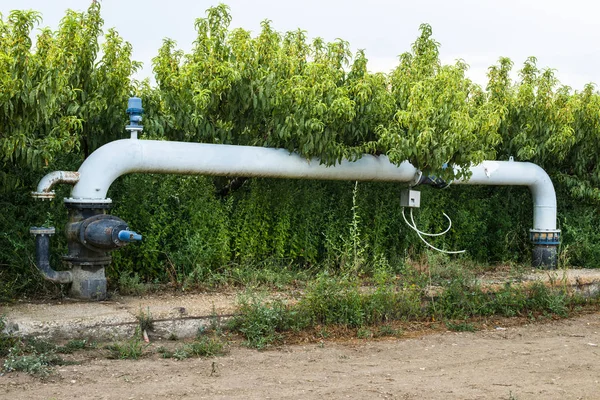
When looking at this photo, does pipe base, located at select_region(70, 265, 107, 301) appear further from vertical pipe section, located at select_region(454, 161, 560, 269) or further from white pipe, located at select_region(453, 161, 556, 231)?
vertical pipe section, located at select_region(454, 161, 560, 269)

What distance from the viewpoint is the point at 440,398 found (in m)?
5.70

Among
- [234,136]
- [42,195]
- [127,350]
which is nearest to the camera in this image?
[127,350]

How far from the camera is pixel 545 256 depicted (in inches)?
452

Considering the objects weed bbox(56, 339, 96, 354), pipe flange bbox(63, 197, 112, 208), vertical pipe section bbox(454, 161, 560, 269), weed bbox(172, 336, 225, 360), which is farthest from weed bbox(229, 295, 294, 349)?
vertical pipe section bbox(454, 161, 560, 269)

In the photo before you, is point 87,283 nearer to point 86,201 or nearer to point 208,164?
point 86,201

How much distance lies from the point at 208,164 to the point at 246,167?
490 millimetres

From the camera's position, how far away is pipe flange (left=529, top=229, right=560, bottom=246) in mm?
11461

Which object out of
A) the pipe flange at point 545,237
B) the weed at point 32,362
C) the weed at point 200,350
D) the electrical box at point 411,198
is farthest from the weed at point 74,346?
the pipe flange at point 545,237

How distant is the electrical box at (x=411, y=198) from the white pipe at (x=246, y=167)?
11.2 inches

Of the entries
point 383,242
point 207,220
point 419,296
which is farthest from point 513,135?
point 207,220

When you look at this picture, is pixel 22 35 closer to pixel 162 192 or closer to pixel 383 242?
pixel 162 192

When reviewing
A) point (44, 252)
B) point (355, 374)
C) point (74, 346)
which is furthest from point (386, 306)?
point (44, 252)

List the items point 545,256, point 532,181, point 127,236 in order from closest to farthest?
point 127,236 < point 532,181 < point 545,256

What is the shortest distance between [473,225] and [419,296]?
11.2 ft
